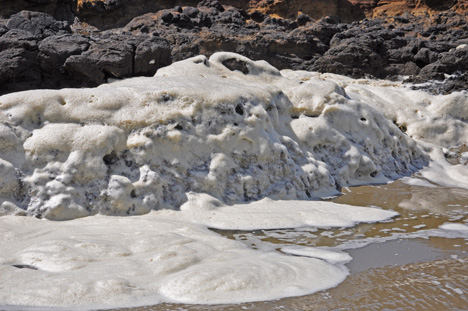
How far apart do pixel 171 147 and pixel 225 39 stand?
885 centimetres

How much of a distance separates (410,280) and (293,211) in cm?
207

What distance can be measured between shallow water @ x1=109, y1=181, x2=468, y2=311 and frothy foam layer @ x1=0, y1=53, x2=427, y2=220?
2.67 feet

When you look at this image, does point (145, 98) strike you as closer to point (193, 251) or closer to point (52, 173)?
point (52, 173)

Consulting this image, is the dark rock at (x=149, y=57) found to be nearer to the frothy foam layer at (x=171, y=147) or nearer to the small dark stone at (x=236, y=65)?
the small dark stone at (x=236, y=65)

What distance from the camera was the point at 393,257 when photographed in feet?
12.5

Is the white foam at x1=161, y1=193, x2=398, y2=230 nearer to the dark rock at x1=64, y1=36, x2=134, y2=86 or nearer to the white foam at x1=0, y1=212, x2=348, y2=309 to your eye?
the white foam at x1=0, y1=212, x2=348, y2=309

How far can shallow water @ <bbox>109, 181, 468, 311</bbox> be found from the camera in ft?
9.08

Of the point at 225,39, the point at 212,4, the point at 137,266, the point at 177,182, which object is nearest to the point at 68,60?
the point at 177,182

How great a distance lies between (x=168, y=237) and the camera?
399cm

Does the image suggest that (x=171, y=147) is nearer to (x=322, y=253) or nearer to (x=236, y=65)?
(x=322, y=253)

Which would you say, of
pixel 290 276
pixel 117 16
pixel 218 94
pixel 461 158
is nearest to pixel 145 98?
pixel 218 94

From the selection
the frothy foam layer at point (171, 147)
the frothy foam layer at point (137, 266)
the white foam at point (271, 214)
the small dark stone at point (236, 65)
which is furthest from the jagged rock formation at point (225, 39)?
the frothy foam layer at point (137, 266)

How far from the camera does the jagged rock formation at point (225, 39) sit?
26.7 feet

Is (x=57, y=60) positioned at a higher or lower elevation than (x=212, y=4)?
lower
